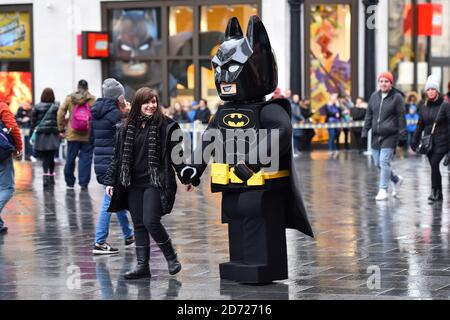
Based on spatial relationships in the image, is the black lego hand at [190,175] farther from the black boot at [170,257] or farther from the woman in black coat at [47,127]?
the woman in black coat at [47,127]

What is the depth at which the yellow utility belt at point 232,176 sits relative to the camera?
9180mm

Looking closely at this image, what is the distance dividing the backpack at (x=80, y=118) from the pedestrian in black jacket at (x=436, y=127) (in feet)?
18.0

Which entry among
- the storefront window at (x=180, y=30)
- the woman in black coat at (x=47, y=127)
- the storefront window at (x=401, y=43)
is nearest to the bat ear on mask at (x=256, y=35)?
the woman in black coat at (x=47, y=127)

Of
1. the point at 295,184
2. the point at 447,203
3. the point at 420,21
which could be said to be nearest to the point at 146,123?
the point at 295,184

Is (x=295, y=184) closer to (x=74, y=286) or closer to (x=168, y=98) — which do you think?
(x=74, y=286)

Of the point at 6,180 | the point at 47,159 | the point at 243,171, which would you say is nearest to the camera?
the point at 243,171

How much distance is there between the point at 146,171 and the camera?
9727 millimetres

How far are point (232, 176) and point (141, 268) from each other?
1212 millimetres

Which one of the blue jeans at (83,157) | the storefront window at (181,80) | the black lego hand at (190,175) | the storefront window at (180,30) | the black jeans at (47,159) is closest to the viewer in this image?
the black lego hand at (190,175)

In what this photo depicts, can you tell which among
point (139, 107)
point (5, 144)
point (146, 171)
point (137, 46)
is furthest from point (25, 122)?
point (146, 171)

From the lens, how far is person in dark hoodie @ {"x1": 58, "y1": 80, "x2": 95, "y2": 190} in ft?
60.0

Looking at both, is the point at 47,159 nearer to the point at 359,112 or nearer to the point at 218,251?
the point at 218,251

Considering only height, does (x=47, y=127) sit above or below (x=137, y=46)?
below

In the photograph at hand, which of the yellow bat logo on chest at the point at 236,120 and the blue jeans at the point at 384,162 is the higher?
the yellow bat logo on chest at the point at 236,120
